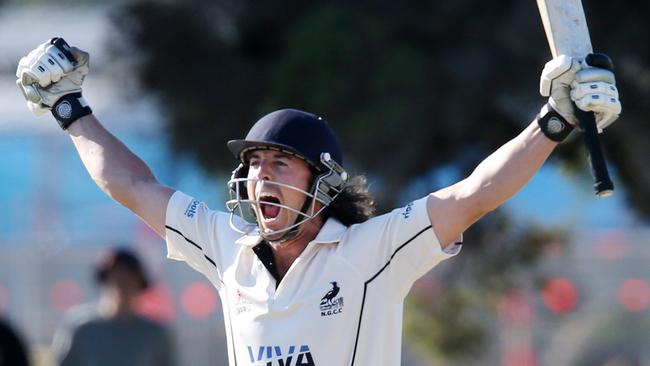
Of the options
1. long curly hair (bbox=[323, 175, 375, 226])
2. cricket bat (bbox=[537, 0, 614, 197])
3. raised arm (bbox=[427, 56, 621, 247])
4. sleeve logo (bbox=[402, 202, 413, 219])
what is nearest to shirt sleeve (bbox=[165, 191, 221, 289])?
long curly hair (bbox=[323, 175, 375, 226])

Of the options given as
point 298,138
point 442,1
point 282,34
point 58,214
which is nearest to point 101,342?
point 282,34

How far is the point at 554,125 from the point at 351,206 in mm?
875

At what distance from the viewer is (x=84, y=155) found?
5000 millimetres

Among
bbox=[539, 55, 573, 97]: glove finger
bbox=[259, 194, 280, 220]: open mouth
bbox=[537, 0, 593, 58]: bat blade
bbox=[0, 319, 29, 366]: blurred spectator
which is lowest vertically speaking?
bbox=[259, 194, 280, 220]: open mouth

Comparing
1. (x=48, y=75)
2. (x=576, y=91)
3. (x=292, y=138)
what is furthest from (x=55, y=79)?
(x=576, y=91)

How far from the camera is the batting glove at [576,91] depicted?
411cm

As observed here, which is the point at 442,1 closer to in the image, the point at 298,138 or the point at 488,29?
the point at 488,29

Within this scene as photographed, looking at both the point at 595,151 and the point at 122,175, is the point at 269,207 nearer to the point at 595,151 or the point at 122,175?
the point at 122,175

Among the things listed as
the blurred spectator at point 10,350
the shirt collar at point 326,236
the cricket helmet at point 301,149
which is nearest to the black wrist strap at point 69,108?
the cricket helmet at point 301,149

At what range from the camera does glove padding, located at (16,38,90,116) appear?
493 cm

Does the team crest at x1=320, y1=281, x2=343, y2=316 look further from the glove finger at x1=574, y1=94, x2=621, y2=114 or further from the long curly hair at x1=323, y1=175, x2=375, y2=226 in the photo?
the glove finger at x1=574, y1=94, x2=621, y2=114

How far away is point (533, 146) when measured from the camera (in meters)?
4.26

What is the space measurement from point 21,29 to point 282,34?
48.9ft

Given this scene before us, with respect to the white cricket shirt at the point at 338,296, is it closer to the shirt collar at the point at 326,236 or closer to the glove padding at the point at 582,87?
the shirt collar at the point at 326,236
